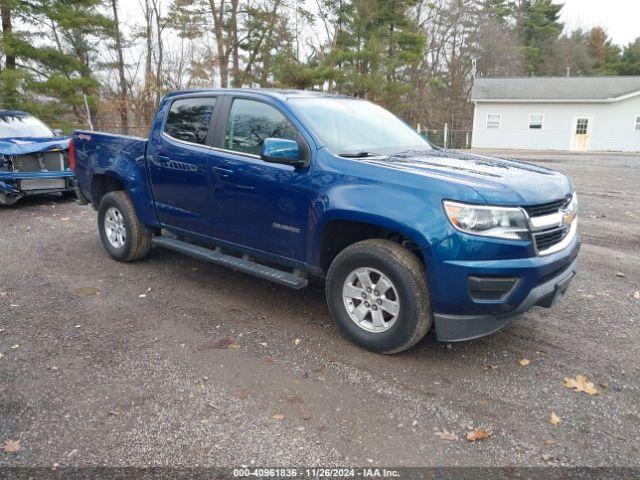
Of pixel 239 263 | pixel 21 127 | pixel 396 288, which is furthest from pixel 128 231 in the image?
pixel 21 127

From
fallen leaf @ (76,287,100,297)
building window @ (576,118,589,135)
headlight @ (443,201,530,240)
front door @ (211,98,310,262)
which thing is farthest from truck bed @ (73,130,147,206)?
building window @ (576,118,589,135)

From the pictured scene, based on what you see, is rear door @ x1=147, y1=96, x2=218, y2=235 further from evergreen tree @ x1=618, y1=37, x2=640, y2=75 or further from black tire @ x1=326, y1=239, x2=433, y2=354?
evergreen tree @ x1=618, y1=37, x2=640, y2=75

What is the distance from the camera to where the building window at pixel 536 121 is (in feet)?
98.0

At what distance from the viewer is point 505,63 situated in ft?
137

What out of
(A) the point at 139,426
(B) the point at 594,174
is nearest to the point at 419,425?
(A) the point at 139,426

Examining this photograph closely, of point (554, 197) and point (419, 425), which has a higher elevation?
point (554, 197)

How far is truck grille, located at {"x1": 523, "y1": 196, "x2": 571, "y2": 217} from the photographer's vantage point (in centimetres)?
330

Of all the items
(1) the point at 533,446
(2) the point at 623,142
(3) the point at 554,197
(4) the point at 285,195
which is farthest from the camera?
(2) the point at 623,142

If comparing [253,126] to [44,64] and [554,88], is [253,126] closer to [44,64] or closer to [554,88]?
[44,64]

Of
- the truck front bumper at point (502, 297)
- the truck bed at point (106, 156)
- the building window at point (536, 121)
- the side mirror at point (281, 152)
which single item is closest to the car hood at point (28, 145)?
the truck bed at point (106, 156)

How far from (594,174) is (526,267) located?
14302 millimetres

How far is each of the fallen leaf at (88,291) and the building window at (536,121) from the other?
30115mm

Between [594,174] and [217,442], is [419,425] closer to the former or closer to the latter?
[217,442]

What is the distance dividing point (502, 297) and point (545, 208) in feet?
2.35
